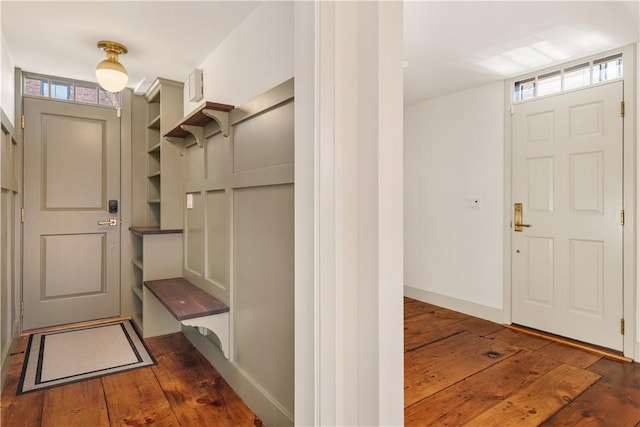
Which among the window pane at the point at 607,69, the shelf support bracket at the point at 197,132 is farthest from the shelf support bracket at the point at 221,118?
the window pane at the point at 607,69

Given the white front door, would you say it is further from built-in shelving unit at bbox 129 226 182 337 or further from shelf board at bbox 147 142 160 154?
shelf board at bbox 147 142 160 154

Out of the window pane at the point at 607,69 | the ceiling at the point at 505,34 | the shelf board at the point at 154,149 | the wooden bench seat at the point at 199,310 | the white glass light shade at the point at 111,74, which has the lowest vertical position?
the wooden bench seat at the point at 199,310

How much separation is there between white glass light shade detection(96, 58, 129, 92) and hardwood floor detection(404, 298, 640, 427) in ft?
9.16

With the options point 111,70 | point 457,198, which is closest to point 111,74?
point 111,70

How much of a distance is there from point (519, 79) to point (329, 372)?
3319 mm

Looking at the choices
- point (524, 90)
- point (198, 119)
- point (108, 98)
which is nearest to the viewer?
point (198, 119)

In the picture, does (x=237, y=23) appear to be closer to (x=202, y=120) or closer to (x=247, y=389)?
(x=202, y=120)

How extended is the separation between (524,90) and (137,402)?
12.6 ft

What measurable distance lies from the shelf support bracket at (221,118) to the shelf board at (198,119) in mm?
23

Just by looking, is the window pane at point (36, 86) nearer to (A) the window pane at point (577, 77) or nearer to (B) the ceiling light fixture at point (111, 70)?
Result: (B) the ceiling light fixture at point (111, 70)

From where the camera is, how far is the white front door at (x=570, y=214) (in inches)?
112

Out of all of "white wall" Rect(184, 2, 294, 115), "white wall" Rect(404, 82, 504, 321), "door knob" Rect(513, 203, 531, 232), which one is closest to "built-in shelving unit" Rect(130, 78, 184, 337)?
"white wall" Rect(184, 2, 294, 115)

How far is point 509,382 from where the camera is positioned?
7.84 feet

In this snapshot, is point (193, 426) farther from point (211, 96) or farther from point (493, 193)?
→ point (493, 193)
